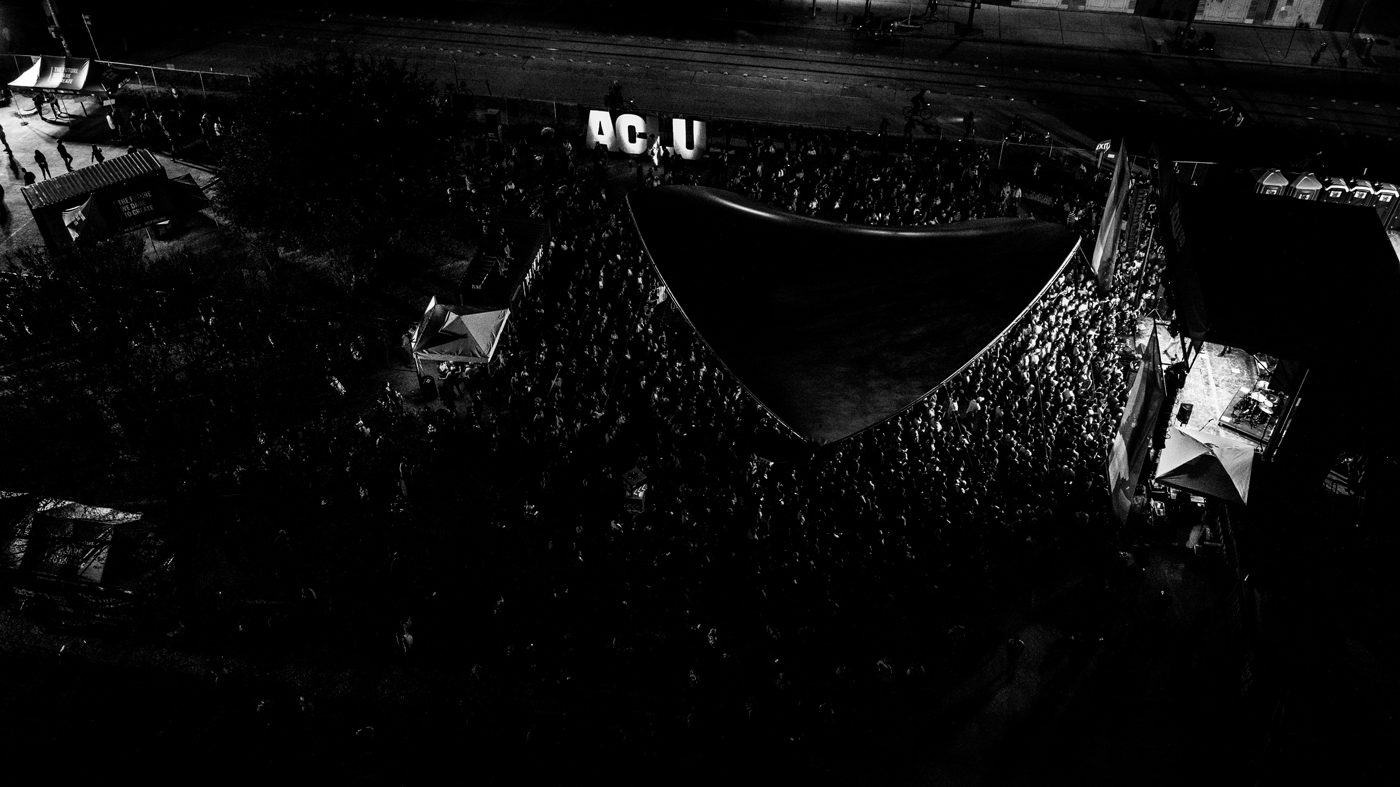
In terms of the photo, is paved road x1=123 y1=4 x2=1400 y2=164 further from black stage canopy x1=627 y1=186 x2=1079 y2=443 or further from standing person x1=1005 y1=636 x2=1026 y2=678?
standing person x1=1005 y1=636 x2=1026 y2=678

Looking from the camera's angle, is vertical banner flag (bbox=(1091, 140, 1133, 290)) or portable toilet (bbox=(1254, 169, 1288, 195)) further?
portable toilet (bbox=(1254, 169, 1288, 195))

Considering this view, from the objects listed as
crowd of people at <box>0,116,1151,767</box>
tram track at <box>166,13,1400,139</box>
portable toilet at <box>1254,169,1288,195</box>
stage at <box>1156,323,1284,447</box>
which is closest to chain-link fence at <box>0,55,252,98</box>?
tram track at <box>166,13,1400,139</box>

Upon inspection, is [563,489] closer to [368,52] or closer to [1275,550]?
[1275,550]

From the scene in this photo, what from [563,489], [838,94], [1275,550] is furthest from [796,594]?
[838,94]

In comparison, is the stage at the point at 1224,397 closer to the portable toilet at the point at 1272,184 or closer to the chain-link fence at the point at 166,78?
the portable toilet at the point at 1272,184

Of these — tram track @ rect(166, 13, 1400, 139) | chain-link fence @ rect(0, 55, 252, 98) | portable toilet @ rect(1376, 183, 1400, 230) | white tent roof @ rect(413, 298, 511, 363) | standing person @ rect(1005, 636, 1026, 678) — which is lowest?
standing person @ rect(1005, 636, 1026, 678)

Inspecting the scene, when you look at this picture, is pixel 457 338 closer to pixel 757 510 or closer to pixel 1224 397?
pixel 757 510

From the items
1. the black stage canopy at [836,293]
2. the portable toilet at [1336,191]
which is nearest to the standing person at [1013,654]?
the black stage canopy at [836,293]
